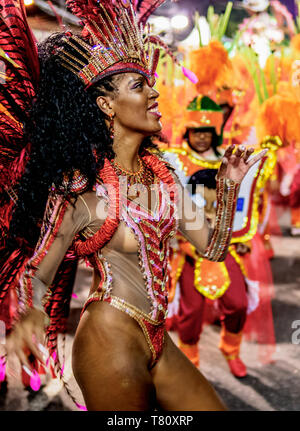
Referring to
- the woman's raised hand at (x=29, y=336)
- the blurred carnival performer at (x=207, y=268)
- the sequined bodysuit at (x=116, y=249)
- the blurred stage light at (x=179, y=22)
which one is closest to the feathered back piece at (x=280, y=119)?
the blurred carnival performer at (x=207, y=268)

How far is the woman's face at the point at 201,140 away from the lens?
406cm

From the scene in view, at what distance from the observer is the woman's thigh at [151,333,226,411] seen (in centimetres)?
183

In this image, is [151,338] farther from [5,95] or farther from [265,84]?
[265,84]

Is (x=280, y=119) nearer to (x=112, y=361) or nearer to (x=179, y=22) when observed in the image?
(x=179, y=22)

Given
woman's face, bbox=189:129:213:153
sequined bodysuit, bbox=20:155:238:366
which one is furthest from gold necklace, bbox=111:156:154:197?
woman's face, bbox=189:129:213:153

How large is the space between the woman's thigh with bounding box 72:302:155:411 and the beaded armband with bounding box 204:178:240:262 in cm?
54

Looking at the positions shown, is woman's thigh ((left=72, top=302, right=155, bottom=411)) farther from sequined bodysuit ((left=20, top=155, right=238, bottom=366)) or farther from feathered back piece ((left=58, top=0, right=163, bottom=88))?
feathered back piece ((left=58, top=0, right=163, bottom=88))

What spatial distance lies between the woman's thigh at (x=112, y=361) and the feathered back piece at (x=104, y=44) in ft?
3.01

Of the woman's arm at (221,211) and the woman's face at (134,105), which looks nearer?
the woman's face at (134,105)

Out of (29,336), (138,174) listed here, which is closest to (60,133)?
(138,174)

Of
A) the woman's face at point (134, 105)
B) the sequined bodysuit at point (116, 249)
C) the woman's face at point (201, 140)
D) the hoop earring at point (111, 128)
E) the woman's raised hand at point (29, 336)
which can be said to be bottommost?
the woman's raised hand at point (29, 336)

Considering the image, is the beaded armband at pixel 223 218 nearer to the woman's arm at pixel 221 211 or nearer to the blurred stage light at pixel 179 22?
the woman's arm at pixel 221 211
